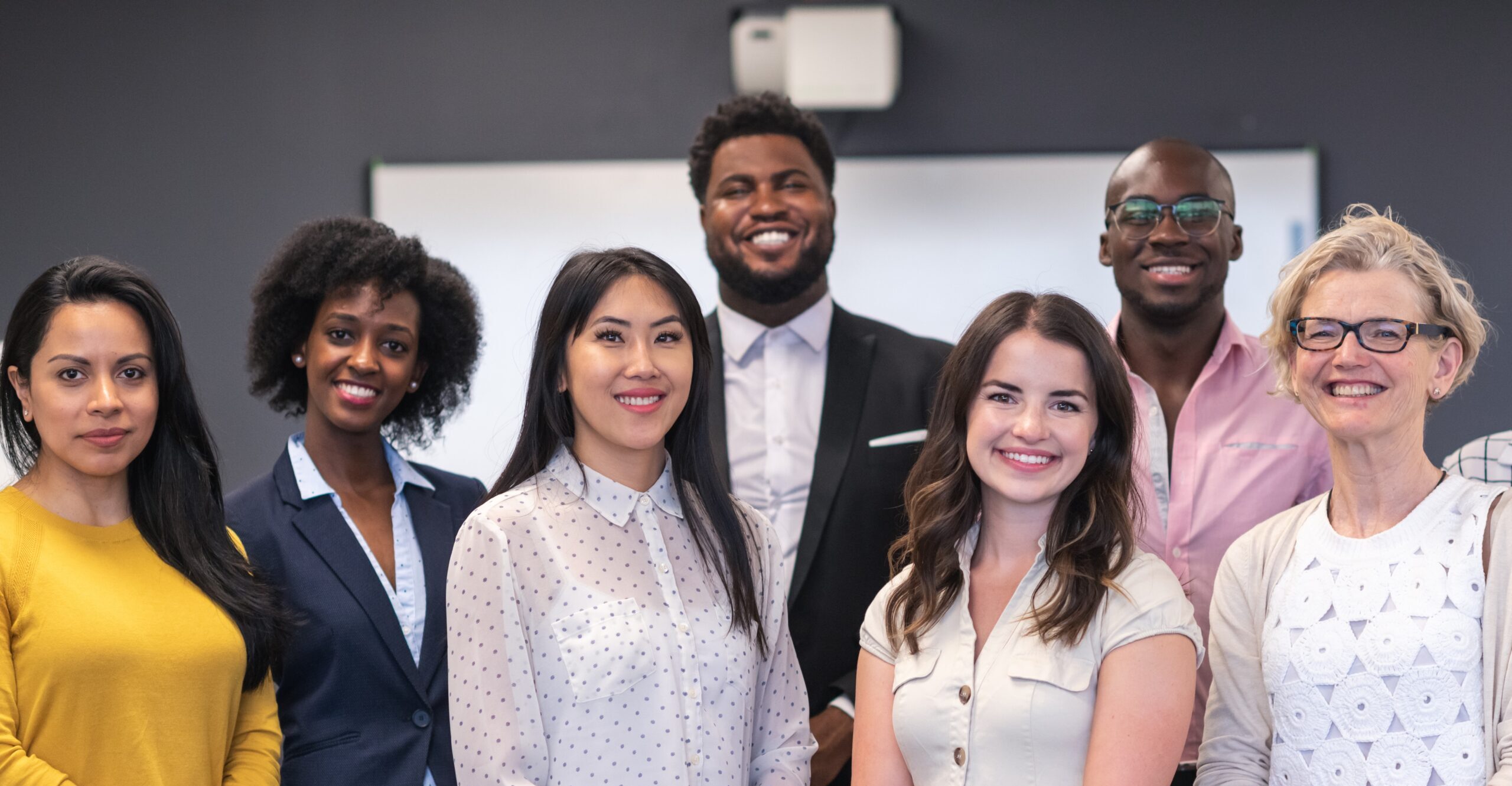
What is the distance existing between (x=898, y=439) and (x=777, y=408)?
0.94 ft

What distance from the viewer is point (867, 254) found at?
4.75 meters

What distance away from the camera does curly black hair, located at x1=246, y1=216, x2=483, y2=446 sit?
266 cm

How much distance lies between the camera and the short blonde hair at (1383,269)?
2.05m

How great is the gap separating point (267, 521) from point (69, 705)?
1.71ft

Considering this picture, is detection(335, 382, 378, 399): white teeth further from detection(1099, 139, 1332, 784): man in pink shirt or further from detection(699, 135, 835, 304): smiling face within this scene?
detection(1099, 139, 1332, 784): man in pink shirt

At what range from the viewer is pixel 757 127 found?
3.08 meters

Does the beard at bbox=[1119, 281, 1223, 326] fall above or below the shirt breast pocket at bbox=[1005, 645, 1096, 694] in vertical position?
above

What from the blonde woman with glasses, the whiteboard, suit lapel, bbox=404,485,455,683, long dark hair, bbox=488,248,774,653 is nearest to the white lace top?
the blonde woman with glasses

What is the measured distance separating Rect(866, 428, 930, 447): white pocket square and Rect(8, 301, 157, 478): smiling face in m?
1.40

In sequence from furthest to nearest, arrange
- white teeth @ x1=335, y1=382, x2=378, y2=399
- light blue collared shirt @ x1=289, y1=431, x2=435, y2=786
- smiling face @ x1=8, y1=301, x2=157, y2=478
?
white teeth @ x1=335, y1=382, x2=378, y2=399 → light blue collared shirt @ x1=289, y1=431, x2=435, y2=786 → smiling face @ x1=8, y1=301, x2=157, y2=478

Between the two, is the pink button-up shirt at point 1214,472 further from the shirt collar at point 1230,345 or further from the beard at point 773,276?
the beard at point 773,276

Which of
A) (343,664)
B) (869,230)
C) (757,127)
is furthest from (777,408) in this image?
(869,230)

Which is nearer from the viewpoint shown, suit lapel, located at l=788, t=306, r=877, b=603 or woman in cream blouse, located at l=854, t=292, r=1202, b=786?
woman in cream blouse, located at l=854, t=292, r=1202, b=786

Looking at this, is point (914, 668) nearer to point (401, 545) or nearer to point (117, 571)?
point (401, 545)
